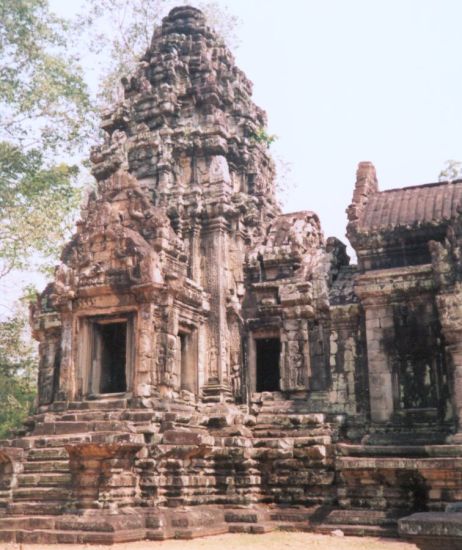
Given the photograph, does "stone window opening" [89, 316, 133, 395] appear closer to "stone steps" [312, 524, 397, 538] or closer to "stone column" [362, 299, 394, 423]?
"stone steps" [312, 524, 397, 538]

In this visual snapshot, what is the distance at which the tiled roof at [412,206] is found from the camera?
14.3 meters

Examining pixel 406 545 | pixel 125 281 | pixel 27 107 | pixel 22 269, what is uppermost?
pixel 27 107

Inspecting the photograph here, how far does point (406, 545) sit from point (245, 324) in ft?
20.4

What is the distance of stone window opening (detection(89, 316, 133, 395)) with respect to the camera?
1377cm

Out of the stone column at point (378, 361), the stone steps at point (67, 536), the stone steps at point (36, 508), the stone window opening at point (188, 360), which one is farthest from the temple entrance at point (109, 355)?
the stone column at point (378, 361)

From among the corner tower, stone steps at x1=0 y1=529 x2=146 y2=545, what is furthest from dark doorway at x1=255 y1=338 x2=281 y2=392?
stone steps at x1=0 y1=529 x2=146 y2=545

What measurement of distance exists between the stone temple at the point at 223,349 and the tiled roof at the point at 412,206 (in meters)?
0.05

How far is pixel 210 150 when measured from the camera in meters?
16.0

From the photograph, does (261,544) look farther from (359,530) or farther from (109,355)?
(109,355)

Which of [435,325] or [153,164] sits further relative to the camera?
[153,164]

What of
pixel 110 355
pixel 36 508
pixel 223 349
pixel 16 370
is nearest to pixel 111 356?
pixel 110 355

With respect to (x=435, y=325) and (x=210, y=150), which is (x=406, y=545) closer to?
(x=435, y=325)

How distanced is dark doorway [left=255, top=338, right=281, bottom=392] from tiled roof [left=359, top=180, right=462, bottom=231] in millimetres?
3509

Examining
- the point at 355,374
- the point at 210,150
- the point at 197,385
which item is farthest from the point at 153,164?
the point at 355,374
